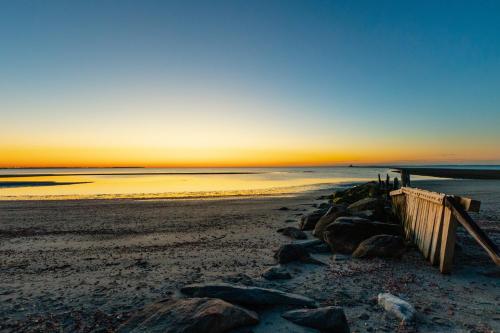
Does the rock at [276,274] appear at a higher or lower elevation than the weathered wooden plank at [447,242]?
lower

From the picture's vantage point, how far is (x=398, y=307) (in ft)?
18.8

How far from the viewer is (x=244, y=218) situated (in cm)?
1753

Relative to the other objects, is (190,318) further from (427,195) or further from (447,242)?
(427,195)

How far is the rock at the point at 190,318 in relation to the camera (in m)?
4.62

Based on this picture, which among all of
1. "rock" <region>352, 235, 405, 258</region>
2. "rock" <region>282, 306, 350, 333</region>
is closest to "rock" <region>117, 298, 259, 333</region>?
"rock" <region>282, 306, 350, 333</region>

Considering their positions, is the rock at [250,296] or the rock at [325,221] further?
the rock at [325,221]

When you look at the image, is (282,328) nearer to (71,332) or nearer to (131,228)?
(71,332)

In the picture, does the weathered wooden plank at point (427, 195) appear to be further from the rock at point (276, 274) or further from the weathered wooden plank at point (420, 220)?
the rock at point (276, 274)

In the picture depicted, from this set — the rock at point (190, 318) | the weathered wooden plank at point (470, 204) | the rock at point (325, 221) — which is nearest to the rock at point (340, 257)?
the rock at point (325, 221)

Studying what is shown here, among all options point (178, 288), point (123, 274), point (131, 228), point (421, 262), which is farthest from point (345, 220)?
point (131, 228)

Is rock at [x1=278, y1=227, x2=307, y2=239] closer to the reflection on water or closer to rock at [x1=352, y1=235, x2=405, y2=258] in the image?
rock at [x1=352, y1=235, x2=405, y2=258]

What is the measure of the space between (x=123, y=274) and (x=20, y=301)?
2205mm

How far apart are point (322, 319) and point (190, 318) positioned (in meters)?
2.05

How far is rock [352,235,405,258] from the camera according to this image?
9.16 m
